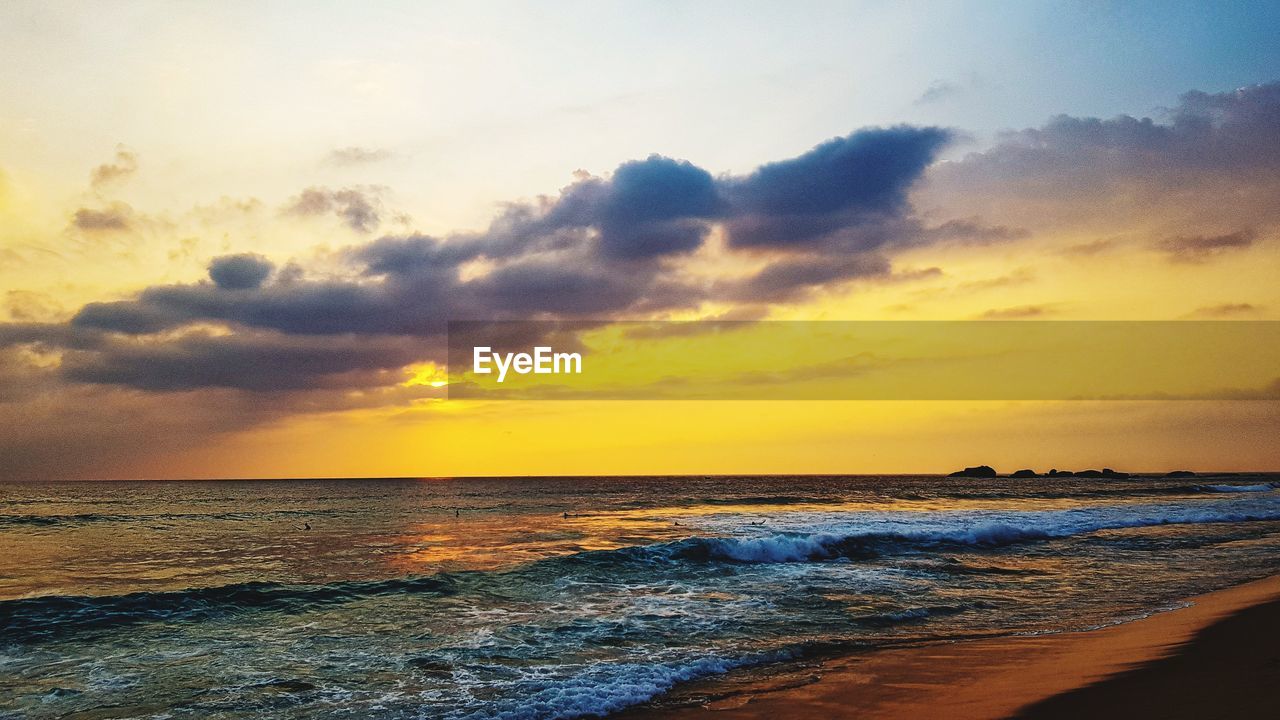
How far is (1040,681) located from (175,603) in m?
19.4

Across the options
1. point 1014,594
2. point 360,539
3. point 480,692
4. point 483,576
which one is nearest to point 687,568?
point 483,576

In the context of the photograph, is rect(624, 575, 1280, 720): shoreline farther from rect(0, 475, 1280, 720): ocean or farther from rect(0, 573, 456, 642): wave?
rect(0, 573, 456, 642): wave

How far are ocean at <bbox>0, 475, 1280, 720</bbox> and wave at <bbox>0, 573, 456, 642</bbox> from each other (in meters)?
0.09

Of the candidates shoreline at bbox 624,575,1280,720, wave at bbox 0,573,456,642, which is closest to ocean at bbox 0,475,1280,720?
wave at bbox 0,573,456,642

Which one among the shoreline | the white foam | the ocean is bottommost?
the white foam

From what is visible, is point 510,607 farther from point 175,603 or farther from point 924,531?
point 924,531

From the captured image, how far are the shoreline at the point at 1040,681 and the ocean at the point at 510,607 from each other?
3.17 ft

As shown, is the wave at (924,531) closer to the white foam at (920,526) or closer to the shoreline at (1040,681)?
the white foam at (920,526)

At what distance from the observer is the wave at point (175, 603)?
610 inches

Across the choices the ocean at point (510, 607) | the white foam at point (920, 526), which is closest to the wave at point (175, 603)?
the ocean at point (510, 607)

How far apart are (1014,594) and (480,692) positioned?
15136 millimetres

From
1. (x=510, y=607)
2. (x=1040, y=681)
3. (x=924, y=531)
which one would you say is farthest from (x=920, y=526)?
(x=1040, y=681)

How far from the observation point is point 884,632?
46.8 feet

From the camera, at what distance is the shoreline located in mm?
8645
